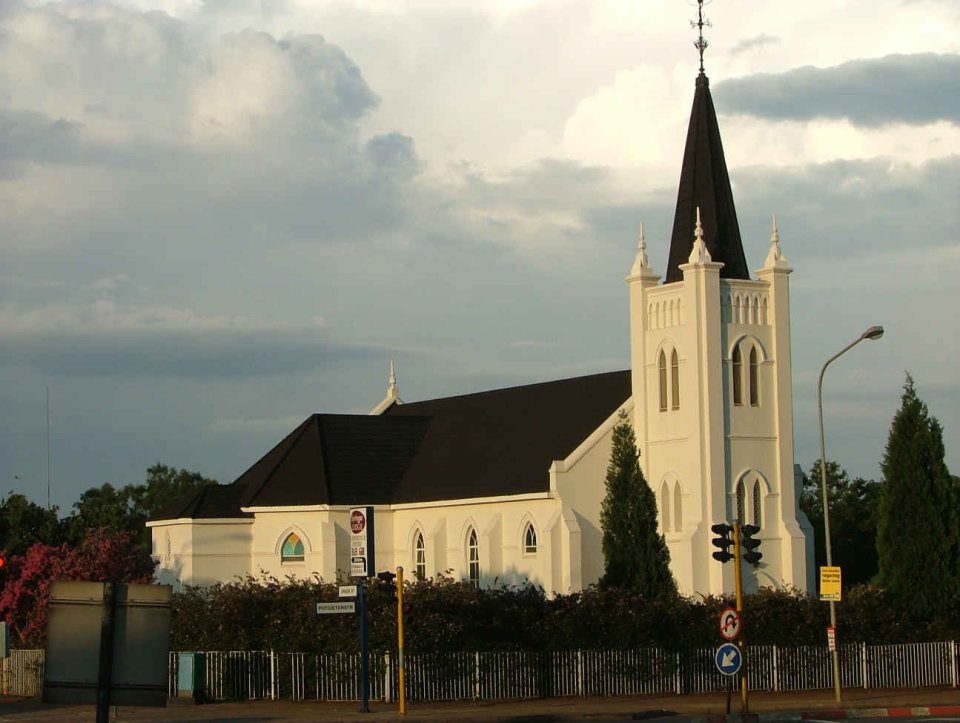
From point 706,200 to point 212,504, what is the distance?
77.8ft

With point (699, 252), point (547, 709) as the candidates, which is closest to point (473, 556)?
point (699, 252)

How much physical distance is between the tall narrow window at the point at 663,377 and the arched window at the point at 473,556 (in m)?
9.79

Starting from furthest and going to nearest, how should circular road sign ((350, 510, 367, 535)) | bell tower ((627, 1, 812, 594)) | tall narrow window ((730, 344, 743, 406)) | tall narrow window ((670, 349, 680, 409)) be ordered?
1. tall narrow window ((670, 349, 680, 409))
2. tall narrow window ((730, 344, 743, 406))
3. bell tower ((627, 1, 812, 594))
4. circular road sign ((350, 510, 367, 535))

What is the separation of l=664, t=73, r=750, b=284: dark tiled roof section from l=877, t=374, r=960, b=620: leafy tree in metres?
10.5

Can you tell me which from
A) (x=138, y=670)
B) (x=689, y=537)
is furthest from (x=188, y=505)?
(x=138, y=670)

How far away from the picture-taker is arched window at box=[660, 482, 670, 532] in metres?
56.8

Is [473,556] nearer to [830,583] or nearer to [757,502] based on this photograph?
[757,502]

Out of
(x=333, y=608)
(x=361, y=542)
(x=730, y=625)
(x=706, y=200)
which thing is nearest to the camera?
(x=730, y=625)

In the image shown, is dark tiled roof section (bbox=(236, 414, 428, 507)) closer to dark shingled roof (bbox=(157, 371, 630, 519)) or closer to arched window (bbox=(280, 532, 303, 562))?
dark shingled roof (bbox=(157, 371, 630, 519))

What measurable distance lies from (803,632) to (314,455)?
26.5 metres

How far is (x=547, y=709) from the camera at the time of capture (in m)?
38.0

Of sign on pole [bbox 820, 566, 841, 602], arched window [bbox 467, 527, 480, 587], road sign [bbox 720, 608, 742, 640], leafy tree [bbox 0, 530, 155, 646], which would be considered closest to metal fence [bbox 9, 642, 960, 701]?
sign on pole [bbox 820, 566, 841, 602]

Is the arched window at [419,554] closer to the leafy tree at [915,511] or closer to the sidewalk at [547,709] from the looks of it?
the leafy tree at [915,511]

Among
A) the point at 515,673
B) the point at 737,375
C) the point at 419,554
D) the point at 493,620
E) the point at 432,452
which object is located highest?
the point at 737,375
